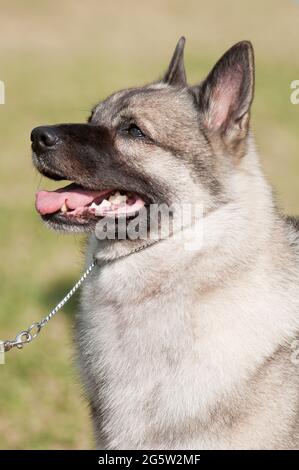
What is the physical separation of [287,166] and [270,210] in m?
7.47

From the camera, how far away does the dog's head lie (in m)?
3.25

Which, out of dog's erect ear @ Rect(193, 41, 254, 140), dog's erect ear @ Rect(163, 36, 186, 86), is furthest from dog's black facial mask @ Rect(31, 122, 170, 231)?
dog's erect ear @ Rect(163, 36, 186, 86)

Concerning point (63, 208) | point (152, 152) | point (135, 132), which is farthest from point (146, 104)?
point (63, 208)

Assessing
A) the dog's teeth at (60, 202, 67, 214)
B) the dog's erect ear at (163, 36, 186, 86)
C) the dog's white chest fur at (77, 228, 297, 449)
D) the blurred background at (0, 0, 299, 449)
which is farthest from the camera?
the blurred background at (0, 0, 299, 449)

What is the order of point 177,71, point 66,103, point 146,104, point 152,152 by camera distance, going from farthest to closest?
point 66,103, point 177,71, point 146,104, point 152,152

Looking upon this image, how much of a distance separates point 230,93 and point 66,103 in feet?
35.3

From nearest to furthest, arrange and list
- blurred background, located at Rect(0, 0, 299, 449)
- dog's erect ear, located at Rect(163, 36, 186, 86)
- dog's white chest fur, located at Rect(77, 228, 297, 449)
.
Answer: dog's white chest fur, located at Rect(77, 228, 297, 449) → dog's erect ear, located at Rect(163, 36, 186, 86) → blurred background, located at Rect(0, 0, 299, 449)

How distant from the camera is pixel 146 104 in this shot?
3.45 m

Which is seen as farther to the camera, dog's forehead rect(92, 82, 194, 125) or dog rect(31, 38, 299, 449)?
dog's forehead rect(92, 82, 194, 125)

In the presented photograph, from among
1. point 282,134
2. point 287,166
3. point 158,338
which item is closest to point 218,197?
point 158,338

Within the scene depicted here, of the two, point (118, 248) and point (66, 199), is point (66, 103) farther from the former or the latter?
point (118, 248)

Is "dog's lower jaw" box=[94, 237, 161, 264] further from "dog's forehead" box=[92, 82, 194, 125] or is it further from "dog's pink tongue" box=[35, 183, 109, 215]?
"dog's forehead" box=[92, 82, 194, 125]

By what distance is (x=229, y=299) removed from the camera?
3.21 metres
